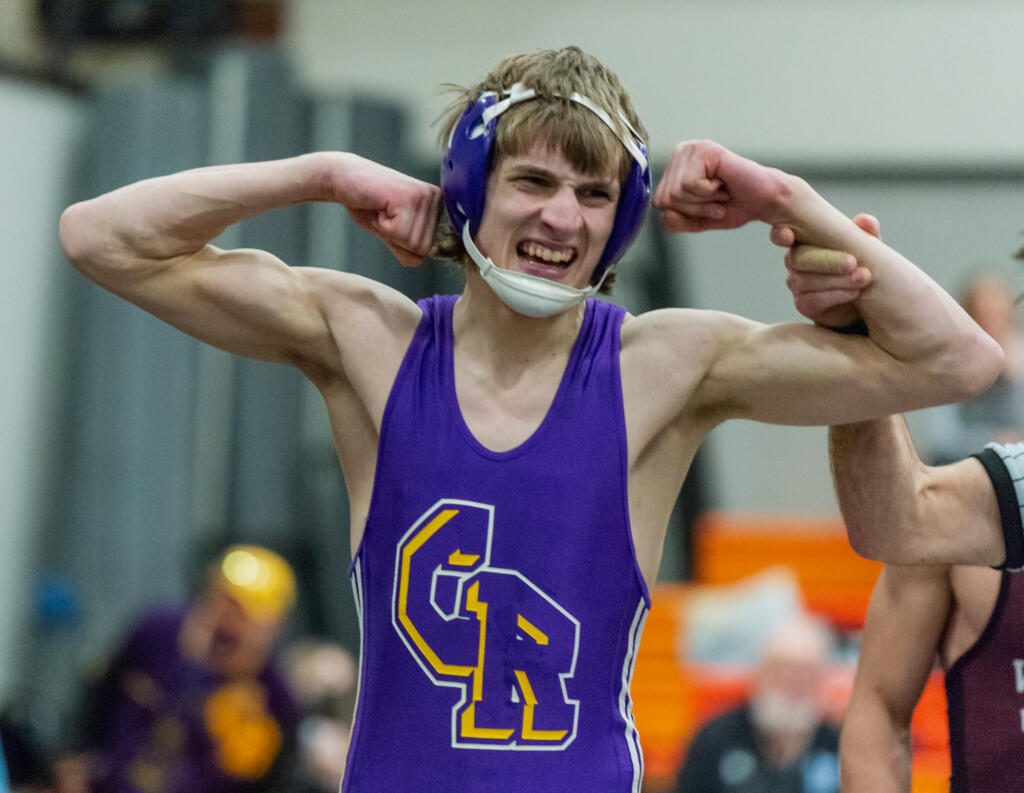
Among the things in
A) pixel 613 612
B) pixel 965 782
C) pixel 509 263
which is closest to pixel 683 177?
pixel 509 263

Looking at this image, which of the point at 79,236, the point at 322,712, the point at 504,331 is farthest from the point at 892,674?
the point at 322,712

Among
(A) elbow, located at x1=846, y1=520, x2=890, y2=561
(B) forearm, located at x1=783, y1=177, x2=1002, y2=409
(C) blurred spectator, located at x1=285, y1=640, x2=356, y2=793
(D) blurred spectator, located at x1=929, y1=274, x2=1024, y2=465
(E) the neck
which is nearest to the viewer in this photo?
(B) forearm, located at x1=783, y1=177, x2=1002, y2=409

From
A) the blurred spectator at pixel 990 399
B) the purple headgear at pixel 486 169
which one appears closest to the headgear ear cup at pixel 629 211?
the purple headgear at pixel 486 169

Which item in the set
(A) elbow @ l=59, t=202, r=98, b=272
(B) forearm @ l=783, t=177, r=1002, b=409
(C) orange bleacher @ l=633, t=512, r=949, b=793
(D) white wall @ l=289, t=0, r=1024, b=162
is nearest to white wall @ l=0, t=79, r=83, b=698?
(D) white wall @ l=289, t=0, r=1024, b=162

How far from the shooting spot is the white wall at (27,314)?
7254 mm

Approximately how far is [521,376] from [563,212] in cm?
28

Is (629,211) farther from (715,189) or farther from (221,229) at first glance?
(221,229)

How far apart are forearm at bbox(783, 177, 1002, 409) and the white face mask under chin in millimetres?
353

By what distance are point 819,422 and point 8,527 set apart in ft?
19.5

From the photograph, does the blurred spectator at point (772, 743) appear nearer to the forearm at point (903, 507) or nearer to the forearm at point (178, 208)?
the forearm at point (903, 507)

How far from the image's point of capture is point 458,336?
7.59ft

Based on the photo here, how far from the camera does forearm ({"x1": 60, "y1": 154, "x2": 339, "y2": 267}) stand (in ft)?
7.22

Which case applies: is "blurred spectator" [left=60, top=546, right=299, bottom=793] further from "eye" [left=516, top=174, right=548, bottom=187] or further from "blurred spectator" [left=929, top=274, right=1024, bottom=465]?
"eye" [left=516, top=174, right=548, bottom=187]

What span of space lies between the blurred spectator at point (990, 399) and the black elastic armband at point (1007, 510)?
3.40 meters
